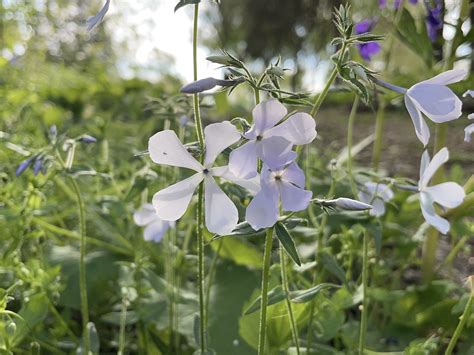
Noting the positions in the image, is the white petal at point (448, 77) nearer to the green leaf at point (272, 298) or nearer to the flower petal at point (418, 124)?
the flower petal at point (418, 124)

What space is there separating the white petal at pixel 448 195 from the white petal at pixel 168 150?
1.24 ft

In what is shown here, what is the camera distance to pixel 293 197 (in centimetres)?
62

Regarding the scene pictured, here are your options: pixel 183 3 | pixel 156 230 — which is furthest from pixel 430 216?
pixel 156 230

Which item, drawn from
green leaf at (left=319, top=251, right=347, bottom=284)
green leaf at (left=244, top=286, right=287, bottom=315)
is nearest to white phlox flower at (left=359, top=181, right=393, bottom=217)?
green leaf at (left=319, top=251, right=347, bottom=284)

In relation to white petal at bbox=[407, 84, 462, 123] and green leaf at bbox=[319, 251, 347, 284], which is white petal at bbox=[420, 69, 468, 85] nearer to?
white petal at bbox=[407, 84, 462, 123]

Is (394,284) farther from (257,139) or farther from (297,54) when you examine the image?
(297,54)

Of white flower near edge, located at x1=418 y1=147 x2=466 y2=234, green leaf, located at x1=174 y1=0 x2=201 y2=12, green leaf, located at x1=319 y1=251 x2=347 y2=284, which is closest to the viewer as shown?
green leaf, located at x1=174 y1=0 x2=201 y2=12

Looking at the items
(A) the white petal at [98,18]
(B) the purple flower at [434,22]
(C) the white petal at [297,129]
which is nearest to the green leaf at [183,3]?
(A) the white petal at [98,18]

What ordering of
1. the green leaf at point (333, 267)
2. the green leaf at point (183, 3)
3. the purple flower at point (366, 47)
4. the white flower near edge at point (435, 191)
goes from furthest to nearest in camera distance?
the purple flower at point (366, 47)
the green leaf at point (333, 267)
the white flower near edge at point (435, 191)
the green leaf at point (183, 3)

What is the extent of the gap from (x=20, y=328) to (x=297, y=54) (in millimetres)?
18149

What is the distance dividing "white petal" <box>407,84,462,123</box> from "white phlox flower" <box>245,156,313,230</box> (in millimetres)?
165

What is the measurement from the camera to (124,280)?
3.86ft

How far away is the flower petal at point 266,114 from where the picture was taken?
1.94 feet

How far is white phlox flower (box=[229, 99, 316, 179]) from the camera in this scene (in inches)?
23.3
